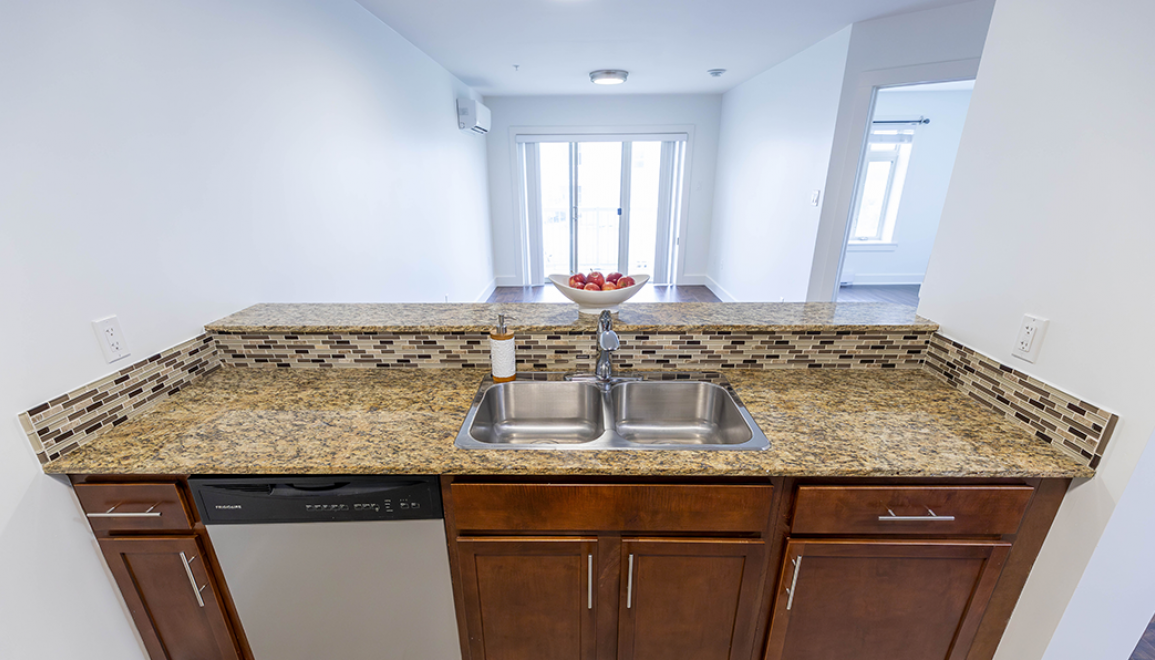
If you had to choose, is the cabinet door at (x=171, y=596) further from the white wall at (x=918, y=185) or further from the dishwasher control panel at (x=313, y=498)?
the white wall at (x=918, y=185)

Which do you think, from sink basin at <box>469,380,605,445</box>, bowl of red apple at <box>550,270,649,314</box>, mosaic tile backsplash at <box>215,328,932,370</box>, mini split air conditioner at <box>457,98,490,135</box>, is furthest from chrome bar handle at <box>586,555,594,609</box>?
mini split air conditioner at <box>457,98,490,135</box>

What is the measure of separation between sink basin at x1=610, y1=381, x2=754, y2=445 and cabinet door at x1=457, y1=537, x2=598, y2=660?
43 cm

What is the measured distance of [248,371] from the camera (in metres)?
1.46

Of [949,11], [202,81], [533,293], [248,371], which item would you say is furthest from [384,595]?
[533,293]

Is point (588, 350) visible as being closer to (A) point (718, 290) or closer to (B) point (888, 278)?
(A) point (718, 290)

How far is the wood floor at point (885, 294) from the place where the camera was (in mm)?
5418

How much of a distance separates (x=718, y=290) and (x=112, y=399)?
5.44m

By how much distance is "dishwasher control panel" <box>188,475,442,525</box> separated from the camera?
3.32ft

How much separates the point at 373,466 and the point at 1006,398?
1.59m

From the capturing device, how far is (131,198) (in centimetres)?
114

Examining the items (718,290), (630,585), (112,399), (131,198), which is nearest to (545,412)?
(630,585)

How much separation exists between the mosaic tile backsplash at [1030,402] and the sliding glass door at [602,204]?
4.64 metres

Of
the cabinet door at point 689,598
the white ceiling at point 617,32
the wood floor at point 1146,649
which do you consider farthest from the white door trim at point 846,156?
the cabinet door at point 689,598

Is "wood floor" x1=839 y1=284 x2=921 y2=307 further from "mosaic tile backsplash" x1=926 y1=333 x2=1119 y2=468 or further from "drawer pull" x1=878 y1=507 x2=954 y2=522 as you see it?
"drawer pull" x1=878 y1=507 x2=954 y2=522
